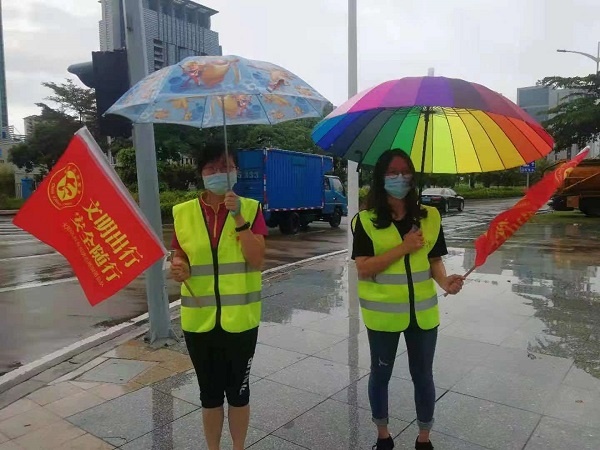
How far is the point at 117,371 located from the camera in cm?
464

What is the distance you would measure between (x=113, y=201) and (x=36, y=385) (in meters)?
2.57

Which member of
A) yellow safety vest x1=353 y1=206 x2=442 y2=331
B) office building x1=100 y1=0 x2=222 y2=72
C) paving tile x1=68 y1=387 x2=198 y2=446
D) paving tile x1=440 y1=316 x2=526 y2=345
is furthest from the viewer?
office building x1=100 y1=0 x2=222 y2=72

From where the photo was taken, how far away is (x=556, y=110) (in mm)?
23109

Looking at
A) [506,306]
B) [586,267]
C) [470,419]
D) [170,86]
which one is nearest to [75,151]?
[170,86]

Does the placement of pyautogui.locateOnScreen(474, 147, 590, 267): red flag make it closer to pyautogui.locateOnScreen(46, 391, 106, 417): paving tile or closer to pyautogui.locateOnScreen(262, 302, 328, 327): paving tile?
pyautogui.locateOnScreen(46, 391, 106, 417): paving tile

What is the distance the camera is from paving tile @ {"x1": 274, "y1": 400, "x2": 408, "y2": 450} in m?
3.28

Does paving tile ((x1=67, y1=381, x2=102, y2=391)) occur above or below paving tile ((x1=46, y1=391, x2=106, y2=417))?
below

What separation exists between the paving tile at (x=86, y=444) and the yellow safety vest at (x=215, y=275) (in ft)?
4.05

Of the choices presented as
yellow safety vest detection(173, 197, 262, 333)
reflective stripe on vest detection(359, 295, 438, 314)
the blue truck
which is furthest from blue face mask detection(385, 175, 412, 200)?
the blue truck

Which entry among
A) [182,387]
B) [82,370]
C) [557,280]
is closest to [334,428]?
[182,387]

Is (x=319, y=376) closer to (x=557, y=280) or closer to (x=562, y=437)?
(x=562, y=437)

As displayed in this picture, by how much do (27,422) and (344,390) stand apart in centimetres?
226

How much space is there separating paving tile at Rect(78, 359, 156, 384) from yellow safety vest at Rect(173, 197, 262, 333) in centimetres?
213

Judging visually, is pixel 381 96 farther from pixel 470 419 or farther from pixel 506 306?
pixel 506 306
